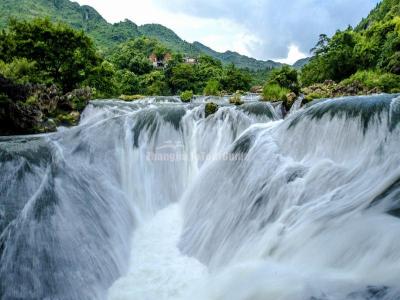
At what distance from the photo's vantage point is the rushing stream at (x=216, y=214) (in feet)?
12.4

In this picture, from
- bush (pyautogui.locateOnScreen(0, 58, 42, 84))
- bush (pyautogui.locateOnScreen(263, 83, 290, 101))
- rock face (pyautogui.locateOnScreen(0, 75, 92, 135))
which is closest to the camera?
rock face (pyautogui.locateOnScreen(0, 75, 92, 135))

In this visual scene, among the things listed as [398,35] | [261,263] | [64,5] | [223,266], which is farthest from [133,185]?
[64,5]

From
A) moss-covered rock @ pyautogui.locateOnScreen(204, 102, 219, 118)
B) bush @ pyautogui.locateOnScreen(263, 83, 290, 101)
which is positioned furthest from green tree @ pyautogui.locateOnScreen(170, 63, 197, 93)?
moss-covered rock @ pyautogui.locateOnScreen(204, 102, 219, 118)

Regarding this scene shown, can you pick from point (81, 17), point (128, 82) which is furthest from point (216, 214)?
point (81, 17)

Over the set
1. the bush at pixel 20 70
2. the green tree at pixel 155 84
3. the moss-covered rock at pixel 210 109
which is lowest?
the moss-covered rock at pixel 210 109

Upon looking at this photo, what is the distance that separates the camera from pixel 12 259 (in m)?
4.50

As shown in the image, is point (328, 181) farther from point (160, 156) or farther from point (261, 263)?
point (160, 156)

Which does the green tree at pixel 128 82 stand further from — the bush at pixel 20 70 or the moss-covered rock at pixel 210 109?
the moss-covered rock at pixel 210 109

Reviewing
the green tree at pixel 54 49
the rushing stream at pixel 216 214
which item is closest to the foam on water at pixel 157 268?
the rushing stream at pixel 216 214

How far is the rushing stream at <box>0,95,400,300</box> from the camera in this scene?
3770 mm

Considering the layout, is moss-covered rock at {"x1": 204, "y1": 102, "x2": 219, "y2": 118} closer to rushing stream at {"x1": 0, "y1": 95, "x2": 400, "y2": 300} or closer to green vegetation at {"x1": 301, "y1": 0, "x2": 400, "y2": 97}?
rushing stream at {"x1": 0, "y1": 95, "x2": 400, "y2": 300}

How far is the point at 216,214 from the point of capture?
6.52 meters

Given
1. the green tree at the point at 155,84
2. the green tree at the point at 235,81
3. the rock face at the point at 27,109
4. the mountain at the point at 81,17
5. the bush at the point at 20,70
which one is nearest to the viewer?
the rock face at the point at 27,109

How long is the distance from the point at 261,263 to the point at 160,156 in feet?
17.6
